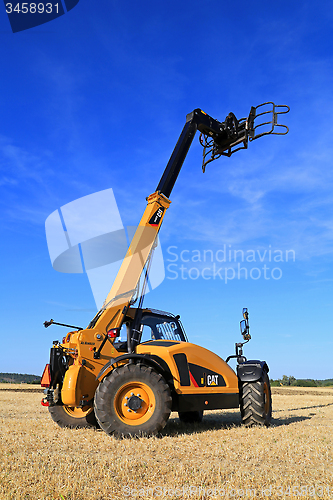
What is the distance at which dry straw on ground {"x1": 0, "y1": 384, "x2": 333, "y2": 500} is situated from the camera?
4242 millimetres

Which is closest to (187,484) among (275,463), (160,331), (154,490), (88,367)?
(154,490)

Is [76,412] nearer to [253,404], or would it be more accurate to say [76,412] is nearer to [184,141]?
[253,404]

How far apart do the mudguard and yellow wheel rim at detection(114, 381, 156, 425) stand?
2547 millimetres

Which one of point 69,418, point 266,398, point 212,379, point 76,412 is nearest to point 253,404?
point 266,398

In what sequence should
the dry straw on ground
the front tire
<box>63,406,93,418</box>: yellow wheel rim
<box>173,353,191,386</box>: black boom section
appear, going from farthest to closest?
<box>63,406,93,418</box>: yellow wheel rim, <box>173,353,191,386</box>: black boom section, the front tire, the dry straw on ground

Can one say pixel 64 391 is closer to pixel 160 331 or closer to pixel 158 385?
pixel 158 385

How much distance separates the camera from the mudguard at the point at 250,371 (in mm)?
8992

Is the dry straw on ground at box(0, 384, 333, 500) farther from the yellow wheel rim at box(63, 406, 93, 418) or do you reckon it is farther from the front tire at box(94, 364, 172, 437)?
the yellow wheel rim at box(63, 406, 93, 418)

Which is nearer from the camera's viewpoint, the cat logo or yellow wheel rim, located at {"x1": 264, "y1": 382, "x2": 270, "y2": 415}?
the cat logo

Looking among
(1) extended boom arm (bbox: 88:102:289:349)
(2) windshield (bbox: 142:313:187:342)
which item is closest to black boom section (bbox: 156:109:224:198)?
(1) extended boom arm (bbox: 88:102:289:349)

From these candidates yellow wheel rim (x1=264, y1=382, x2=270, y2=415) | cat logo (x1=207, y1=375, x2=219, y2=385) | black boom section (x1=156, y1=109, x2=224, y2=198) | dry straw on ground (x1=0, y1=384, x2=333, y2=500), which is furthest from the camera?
black boom section (x1=156, y1=109, x2=224, y2=198)

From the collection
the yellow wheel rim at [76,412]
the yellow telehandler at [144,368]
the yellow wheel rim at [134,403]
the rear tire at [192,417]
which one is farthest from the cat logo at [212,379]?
the yellow wheel rim at [76,412]

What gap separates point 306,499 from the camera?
13.2 ft

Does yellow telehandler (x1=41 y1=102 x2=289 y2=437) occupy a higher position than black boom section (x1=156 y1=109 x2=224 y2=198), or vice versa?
black boom section (x1=156 y1=109 x2=224 y2=198)
